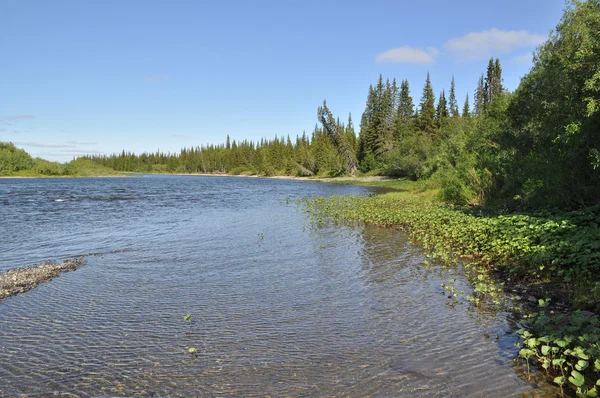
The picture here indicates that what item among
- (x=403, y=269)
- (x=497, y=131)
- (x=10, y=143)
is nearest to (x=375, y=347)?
(x=403, y=269)

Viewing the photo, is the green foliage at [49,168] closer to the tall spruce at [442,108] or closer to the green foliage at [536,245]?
the tall spruce at [442,108]

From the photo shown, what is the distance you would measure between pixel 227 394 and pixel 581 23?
60.3 feet

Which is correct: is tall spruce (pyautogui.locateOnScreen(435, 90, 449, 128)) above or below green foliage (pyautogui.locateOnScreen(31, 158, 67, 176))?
above

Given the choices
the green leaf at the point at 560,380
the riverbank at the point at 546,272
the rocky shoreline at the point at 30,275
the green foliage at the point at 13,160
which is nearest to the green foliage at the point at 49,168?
the green foliage at the point at 13,160

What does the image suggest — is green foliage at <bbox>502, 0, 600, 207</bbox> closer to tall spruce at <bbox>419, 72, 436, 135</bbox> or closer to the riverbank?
the riverbank

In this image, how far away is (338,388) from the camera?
6.28 m

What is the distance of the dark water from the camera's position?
21.2 ft

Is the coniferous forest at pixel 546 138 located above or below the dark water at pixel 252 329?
above

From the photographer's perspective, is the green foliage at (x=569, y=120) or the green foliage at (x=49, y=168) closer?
the green foliage at (x=569, y=120)

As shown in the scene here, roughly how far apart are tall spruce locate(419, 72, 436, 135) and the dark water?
260ft

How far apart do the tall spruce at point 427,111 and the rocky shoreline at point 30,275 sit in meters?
82.9

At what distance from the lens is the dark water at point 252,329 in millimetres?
6473

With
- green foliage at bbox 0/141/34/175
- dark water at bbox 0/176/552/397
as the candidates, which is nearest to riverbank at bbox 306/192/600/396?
dark water at bbox 0/176/552/397

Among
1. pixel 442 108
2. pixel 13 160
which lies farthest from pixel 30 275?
pixel 13 160
